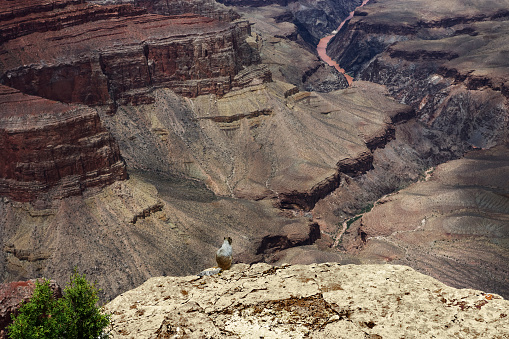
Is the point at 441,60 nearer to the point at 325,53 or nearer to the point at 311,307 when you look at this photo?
the point at 325,53

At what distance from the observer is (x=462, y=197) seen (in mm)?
63875

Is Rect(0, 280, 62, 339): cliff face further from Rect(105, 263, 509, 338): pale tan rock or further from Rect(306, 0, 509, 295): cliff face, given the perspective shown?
Rect(306, 0, 509, 295): cliff face

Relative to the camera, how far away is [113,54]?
76250 millimetres

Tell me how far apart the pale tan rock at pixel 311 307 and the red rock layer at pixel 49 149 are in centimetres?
3352

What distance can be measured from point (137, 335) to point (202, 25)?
7241cm

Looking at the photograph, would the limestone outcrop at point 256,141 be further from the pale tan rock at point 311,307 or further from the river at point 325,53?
the river at point 325,53

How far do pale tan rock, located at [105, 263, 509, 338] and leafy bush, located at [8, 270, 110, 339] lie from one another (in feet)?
3.70

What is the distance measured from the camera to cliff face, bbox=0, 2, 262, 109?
70.3 m

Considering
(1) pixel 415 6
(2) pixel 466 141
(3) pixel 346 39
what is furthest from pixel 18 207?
(1) pixel 415 6

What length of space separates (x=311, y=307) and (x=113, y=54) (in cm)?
6589

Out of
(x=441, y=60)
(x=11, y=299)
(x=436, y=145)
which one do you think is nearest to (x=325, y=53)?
(x=441, y=60)

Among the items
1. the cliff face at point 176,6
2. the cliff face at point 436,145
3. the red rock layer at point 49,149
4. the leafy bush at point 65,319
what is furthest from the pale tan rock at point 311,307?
the cliff face at point 176,6

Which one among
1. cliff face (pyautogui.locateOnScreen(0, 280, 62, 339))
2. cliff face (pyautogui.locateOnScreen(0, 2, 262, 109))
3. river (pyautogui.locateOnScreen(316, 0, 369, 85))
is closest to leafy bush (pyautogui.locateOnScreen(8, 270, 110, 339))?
cliff face (pyautogui.locateOnScreen(0, 280, 62, 339))

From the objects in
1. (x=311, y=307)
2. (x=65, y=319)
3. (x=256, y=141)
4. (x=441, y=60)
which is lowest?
(x=256, y=141)
